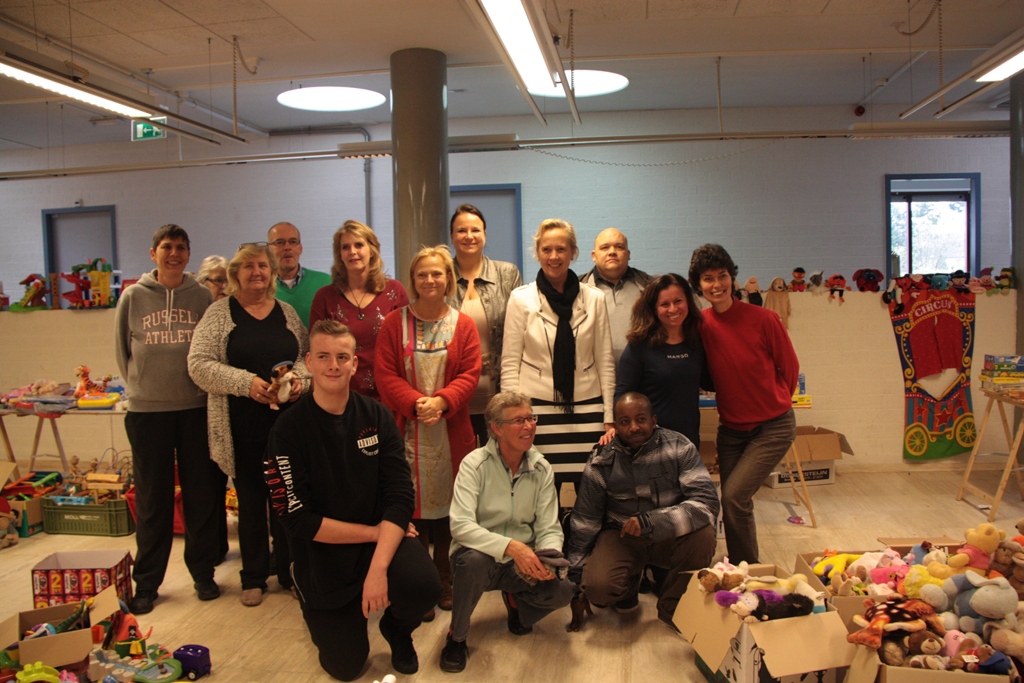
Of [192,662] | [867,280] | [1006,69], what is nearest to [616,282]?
[192,662]

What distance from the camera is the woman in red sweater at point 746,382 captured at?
2.85 m

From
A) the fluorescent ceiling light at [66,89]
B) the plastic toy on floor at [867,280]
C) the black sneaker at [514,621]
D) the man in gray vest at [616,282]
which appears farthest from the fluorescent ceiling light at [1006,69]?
the fluorescent ceiling light at [66,89]

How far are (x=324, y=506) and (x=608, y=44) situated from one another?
4.04 m

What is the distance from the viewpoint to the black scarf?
2.89m

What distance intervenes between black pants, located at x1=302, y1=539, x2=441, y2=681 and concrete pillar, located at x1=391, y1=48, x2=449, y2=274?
2.70 m

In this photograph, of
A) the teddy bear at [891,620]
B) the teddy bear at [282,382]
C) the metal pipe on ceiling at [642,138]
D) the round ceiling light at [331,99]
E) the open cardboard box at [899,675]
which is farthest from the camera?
the round ceiling light at [331,99]

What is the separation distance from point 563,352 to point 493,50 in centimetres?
299

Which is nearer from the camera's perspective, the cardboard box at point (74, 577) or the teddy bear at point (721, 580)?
the teddy bear at point (721, 580)

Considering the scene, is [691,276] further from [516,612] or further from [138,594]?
[138,594]

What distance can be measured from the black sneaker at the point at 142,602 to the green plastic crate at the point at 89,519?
112 centimetres

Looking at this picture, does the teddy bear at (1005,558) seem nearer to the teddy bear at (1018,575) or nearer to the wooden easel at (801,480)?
the teddy bear at (1018,575)

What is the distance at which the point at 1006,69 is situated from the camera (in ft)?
11.7

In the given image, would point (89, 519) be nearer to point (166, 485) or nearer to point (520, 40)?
point (166, 485)

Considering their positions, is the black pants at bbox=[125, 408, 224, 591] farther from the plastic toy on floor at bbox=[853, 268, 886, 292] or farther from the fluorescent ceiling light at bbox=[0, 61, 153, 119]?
the plastic toy on floor at bbox=[853, 268, 886, 292]
